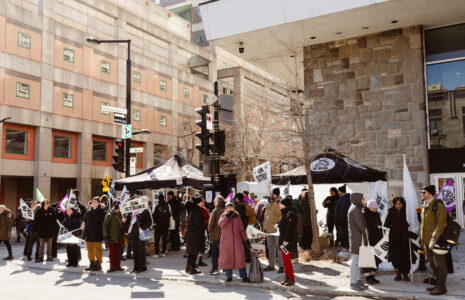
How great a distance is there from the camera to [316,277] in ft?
31.5

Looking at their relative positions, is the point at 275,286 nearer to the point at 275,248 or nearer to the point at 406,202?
the point at 275,248

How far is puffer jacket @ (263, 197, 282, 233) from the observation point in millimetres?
10877

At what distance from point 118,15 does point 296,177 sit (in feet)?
104

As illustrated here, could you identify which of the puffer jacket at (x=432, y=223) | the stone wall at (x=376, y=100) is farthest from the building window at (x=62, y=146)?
the puffer jacket at (x=432, y=223)

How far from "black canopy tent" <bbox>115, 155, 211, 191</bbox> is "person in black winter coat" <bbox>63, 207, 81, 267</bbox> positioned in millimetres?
1979

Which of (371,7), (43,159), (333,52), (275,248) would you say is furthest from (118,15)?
(275,248)

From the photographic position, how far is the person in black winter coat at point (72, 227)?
12.3m

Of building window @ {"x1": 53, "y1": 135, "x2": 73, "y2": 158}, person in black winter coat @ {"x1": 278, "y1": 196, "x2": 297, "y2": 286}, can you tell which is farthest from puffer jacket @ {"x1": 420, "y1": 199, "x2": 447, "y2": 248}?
building window @ {"x1": 53, "y1": 135, "x2": 73, "y2": 158}

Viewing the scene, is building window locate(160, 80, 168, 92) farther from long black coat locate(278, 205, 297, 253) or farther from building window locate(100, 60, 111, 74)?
long black coat locate(278, 205, 297, 253)

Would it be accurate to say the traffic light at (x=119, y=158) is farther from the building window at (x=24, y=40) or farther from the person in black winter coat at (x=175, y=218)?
the building window at (x=24, y=40)

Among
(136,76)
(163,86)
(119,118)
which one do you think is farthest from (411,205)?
(163,86)

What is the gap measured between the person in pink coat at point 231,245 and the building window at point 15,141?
26598 mm

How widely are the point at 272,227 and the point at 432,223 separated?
392 centimetres

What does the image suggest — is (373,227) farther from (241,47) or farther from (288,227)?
(241,47)
